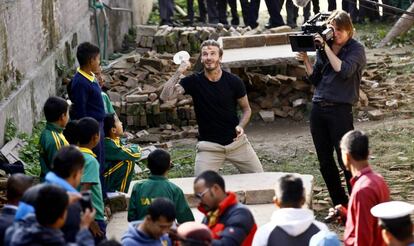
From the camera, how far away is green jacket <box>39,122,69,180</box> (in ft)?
27.5

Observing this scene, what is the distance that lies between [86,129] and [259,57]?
6448 millimetres

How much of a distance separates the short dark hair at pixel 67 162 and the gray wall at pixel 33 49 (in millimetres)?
4698

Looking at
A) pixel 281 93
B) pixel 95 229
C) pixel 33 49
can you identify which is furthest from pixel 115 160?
pixel 281 93

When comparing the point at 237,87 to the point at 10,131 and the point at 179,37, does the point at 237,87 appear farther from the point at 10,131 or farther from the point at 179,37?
the point at 179,37

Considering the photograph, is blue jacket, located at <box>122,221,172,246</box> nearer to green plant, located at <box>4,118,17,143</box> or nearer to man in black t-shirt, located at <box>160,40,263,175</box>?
man in black t-shirt, located at <box>160,40,263,175</box>

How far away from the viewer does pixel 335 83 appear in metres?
9.33

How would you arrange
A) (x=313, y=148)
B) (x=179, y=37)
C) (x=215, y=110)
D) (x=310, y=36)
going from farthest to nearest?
(x=179, y=37) < (x=313, y=148) < (x=215, y=110) < (x=310, y=36)

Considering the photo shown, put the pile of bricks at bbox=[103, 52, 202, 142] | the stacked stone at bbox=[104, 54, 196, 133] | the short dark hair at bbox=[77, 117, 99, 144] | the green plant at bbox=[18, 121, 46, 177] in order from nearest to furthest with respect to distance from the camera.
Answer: the short dark hair at bbox=[77, 117, 99, 144] < the green plant at bbox=[18, 121, 46, 177] < the pile of bricks at bbox=[103, 52, 202, 142] < the stacked stone at bbox=[104, 54, 196, 133]

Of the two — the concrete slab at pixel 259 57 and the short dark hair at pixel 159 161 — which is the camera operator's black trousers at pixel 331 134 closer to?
the short dark hair at pixel 159 161

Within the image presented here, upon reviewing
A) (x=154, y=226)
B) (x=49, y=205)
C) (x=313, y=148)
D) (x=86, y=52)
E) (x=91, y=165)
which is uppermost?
(x=86, y=52)

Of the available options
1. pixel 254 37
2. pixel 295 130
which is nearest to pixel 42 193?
pixel 295 130

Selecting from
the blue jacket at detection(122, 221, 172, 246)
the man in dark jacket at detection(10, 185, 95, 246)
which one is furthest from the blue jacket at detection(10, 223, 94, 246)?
the blue jacket at detection(122, 221, 172, 246)

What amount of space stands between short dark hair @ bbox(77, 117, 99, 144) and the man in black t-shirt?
1.71 meters

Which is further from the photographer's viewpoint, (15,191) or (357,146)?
(357,146)
